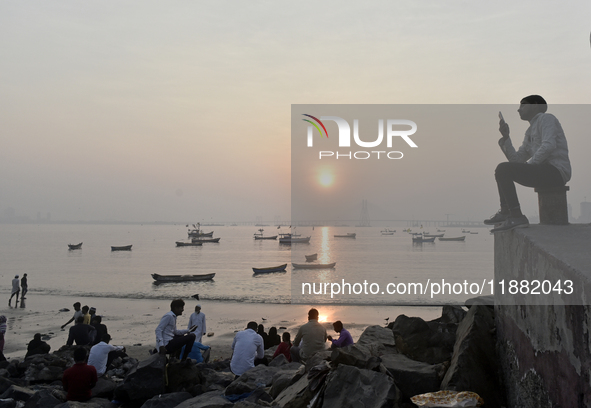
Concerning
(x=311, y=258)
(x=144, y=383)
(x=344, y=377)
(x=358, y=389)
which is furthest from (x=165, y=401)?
(x=311, y=258)

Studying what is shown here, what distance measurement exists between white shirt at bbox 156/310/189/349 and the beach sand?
762 centimetres

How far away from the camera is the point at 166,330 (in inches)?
314

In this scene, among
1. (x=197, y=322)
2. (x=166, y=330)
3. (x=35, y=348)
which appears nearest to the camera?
(x=166, y=330)

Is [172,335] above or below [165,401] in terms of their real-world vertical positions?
above

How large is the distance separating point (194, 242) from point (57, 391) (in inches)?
4217

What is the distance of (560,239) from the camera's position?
427 centimetres

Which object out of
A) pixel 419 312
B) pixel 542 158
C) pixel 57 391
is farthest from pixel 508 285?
pixel 419 312

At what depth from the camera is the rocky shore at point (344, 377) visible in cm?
492

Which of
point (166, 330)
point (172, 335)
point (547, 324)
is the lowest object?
point (172, 335)

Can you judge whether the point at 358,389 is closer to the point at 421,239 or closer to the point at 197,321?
the point at 197,321

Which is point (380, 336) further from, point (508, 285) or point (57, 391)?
point (57, 391)

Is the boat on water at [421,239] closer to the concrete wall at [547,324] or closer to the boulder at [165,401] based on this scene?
the boulder at [165,401]

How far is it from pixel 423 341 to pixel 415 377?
4.61 ft

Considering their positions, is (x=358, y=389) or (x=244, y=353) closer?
(x=358, y=389)
